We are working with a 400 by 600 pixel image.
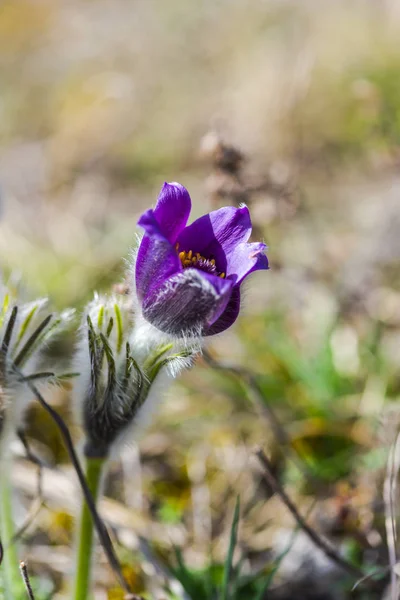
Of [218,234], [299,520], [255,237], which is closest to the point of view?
[218,234]

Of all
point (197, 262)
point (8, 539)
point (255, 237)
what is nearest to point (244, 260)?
point (197, 262)

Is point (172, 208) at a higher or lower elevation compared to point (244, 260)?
higher

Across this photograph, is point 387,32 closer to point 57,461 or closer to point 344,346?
point 344,346

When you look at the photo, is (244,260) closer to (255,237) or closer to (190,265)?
(190,265)

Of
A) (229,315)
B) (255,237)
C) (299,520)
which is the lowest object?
(299,520)

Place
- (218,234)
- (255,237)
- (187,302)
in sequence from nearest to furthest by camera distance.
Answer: (187,302), (218,234), (255,237)

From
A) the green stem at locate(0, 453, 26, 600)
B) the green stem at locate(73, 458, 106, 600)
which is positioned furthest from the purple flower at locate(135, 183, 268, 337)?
the green stem at locate(0, 453, 26, 600)

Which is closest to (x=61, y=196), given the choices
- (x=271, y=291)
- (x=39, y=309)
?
(x=271, y=291)
